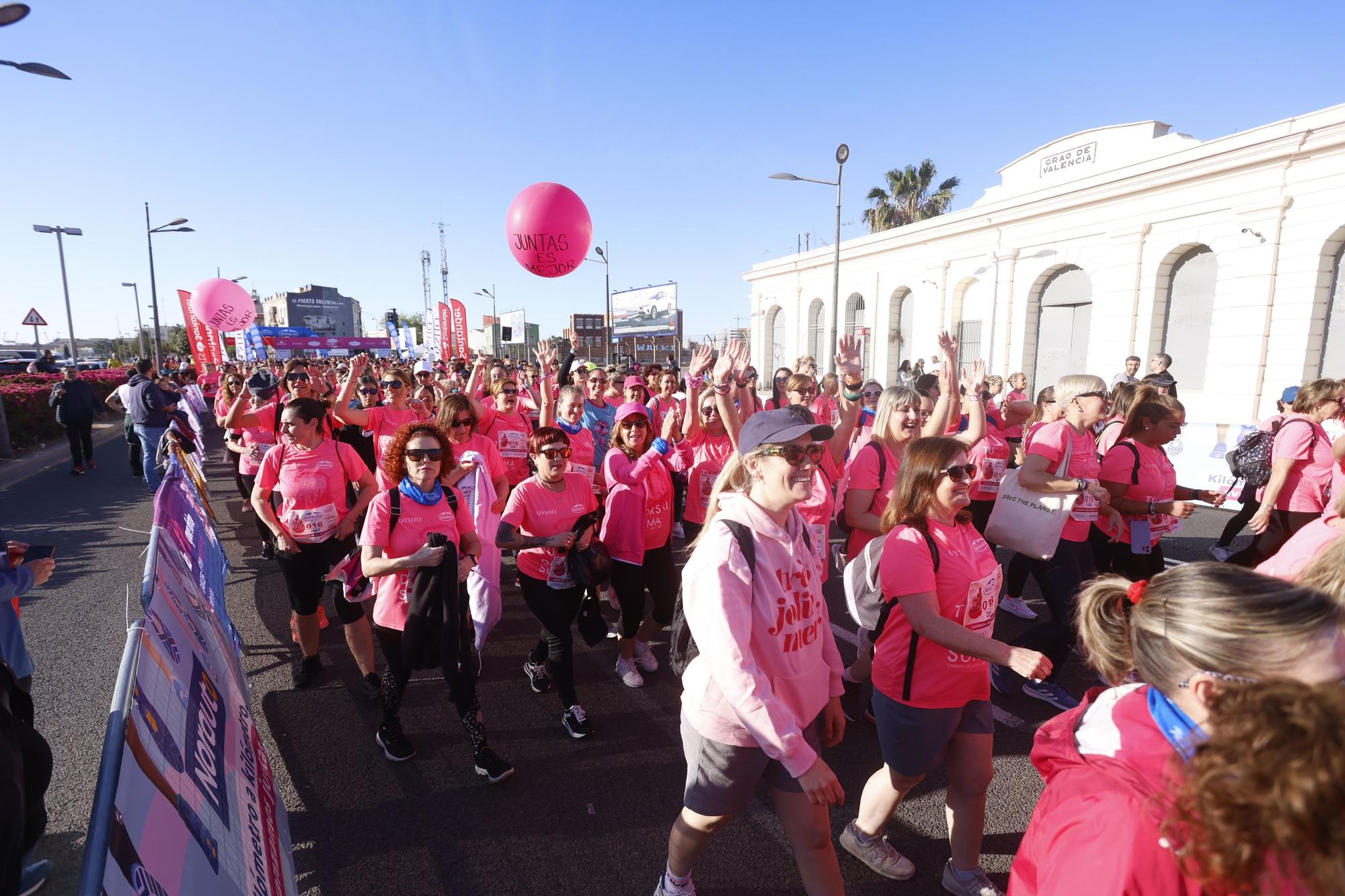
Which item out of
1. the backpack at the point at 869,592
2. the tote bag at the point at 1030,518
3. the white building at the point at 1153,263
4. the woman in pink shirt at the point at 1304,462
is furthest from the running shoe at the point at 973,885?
the white building at the point at 1153,263

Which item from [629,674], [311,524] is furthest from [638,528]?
[311,524]

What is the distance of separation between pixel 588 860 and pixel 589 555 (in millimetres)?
1516

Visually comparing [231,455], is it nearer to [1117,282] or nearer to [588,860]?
[588,860]

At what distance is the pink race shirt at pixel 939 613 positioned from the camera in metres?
2.41

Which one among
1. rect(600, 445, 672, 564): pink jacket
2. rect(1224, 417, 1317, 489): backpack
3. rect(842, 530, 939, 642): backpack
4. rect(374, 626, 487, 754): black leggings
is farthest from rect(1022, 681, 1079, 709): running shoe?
rect(374, 626, 487, 754): black leggings

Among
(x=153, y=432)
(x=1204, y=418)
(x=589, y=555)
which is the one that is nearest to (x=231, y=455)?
(x=153, y=432)

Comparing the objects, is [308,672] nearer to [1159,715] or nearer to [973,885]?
[973,885]

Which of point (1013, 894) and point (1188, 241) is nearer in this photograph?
point (1013, 894)

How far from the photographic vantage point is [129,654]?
1872mm

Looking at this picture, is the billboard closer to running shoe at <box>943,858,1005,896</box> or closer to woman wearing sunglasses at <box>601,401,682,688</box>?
woman wearing sunglasses at <box>601,401,682,688</box>

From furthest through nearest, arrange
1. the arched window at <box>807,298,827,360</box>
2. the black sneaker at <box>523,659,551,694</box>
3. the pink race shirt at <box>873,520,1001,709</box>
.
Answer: the arched window at <box>807,298,827,360</box> < the black sneaker at <box>523,659,551,694</box> < the pink race shirt at <box>873,520,1001,709</box>

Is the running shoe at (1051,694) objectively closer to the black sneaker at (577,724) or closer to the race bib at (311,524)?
the black sneaker at (577,724)

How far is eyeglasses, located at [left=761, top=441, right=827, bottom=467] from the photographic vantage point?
2189 mm

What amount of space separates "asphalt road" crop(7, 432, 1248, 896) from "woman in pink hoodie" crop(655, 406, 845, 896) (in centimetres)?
75
